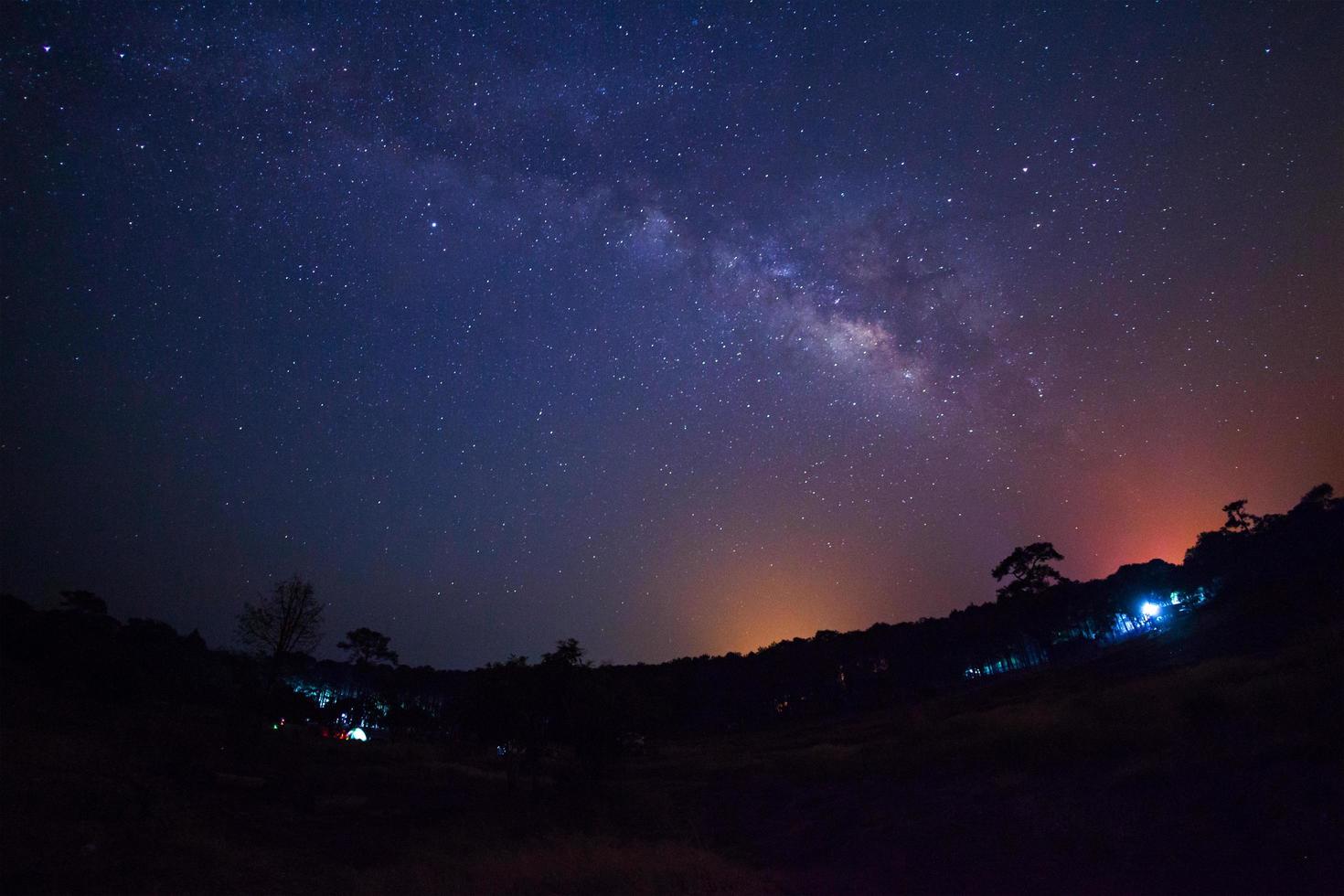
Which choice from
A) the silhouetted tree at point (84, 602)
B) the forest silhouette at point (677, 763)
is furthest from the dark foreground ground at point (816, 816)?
the silhouetted tree at point (84, 602)

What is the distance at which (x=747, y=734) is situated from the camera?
257 feet

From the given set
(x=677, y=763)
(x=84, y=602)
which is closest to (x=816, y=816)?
(x=677, y=763)

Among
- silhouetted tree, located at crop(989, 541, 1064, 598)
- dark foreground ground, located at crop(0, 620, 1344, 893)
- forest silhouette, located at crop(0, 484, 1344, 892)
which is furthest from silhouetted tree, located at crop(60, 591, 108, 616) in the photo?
silhouetted tree, located at crop(989, 541, 1064, 598)

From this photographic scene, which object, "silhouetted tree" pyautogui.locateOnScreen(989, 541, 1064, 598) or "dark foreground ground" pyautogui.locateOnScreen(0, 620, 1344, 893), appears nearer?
"dark foreground ground" pyautogui.locateOnScreen(0, 620, 1344, 893)

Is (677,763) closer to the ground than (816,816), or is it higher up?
closer to the ground

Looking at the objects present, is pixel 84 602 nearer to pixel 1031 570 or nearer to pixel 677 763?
pixel 677 763

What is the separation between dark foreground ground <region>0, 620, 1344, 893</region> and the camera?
1173 centimetres

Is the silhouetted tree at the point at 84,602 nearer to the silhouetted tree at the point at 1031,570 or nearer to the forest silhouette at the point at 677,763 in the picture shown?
the forest silhouette at the point at 677,763

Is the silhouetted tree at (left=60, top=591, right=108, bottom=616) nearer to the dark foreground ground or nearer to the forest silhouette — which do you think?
the forest silhouette

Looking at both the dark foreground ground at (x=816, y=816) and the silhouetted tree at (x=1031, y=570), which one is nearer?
the dark foreground ground at (x=816, y=816)

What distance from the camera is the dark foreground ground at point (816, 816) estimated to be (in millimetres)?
11727

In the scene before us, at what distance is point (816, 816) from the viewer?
20594mm

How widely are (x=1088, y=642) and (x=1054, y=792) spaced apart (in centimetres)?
7650

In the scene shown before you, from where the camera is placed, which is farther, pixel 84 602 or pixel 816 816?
pixel 84 602
